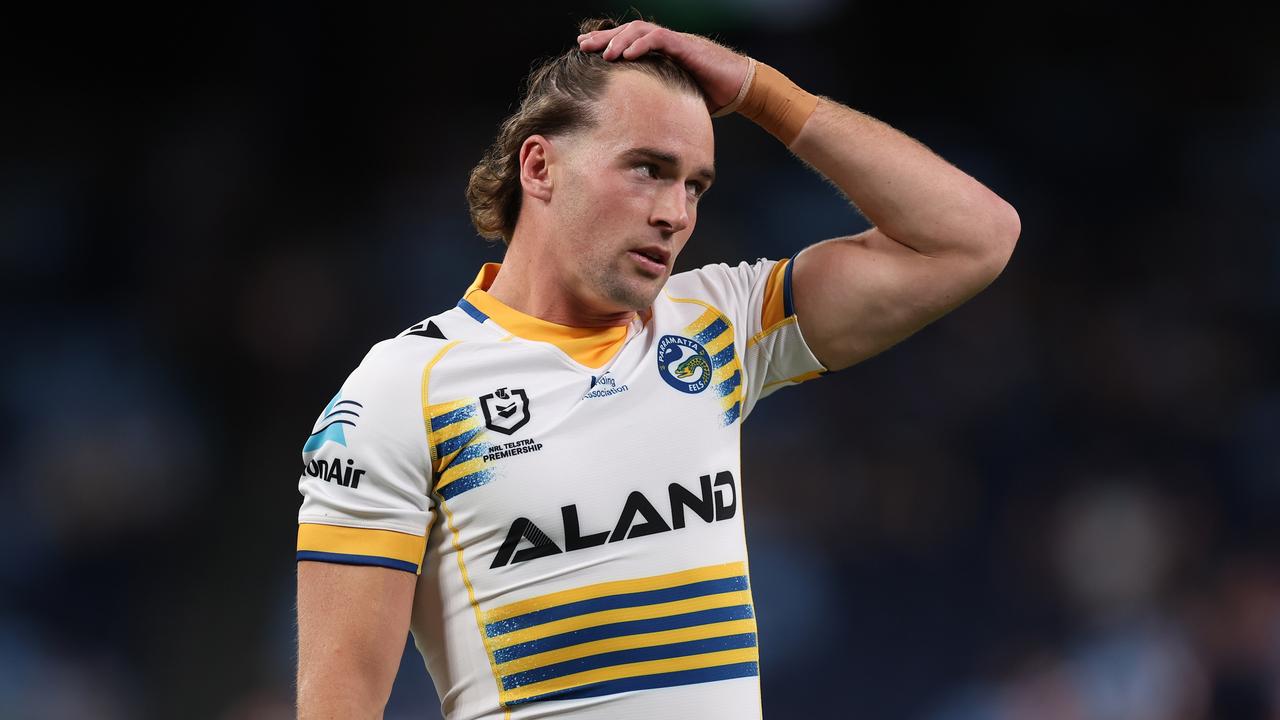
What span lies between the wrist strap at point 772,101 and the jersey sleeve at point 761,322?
0.30 metres

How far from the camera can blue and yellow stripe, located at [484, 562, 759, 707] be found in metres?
2.20

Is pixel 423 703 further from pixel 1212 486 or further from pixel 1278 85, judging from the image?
pixel 1278 85

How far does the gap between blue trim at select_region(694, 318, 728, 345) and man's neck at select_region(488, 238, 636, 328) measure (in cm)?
15

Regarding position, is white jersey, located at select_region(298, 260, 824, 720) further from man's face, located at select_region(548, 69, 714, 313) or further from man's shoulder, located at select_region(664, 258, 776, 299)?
man's shoulder, located at select_region(664, 258, 776, 299)

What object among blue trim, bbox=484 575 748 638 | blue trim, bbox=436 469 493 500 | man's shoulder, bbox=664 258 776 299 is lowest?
blue trim, bbox=484 575 748 638

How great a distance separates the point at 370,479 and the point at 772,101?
3.78 ft

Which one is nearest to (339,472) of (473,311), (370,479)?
(370,479)

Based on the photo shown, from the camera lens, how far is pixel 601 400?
237 centimetres

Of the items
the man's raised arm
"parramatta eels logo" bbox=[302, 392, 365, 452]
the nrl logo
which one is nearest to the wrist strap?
the man's raised arm

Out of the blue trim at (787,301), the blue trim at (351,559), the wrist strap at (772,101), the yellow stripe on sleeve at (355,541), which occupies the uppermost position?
the wrist strap at (772,101)

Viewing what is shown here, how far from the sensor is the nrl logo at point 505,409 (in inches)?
90.3

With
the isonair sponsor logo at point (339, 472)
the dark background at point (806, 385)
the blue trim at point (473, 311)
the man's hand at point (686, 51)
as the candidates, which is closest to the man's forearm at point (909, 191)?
the man's hand at point (686, 51)

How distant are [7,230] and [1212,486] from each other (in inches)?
259

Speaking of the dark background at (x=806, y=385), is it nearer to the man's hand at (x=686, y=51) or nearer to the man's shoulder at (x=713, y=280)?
the man's shoulder at (x=713, y=280)
